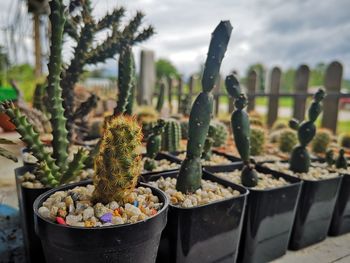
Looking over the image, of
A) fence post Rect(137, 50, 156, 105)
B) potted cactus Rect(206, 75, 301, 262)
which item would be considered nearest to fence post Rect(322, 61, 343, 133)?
potted cactus Rect(206, 75, 301, 262)

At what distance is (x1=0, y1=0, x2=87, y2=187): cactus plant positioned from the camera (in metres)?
1.61

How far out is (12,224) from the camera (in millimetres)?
2117

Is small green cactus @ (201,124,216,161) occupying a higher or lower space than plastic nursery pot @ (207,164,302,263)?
higher

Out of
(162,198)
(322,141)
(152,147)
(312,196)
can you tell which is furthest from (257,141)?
(162,198)

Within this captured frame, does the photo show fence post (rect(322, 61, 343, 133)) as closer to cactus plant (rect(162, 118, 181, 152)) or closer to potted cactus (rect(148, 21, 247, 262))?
cactus plant (rect(162, 118, 181, 152))

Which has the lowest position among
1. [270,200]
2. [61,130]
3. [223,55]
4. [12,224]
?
[12,224]

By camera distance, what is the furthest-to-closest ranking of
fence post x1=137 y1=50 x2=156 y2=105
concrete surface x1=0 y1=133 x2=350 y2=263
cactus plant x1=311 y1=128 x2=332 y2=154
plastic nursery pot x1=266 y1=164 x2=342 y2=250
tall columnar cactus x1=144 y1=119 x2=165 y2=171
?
fence post x1=137 y1=50 x2=156 y2=105 → cactus plant x1=311 y1=128 x2=332 y2=154 → tall columnar cactus x1=144 y1=119 x2=165 y2=171 → plastic nursery pot x1=266 y1=164 x2=342 y2=250 → concrete surface x1=0 y1=133 x2=350 y2=263

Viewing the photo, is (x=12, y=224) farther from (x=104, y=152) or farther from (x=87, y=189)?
(x=104, y=152)

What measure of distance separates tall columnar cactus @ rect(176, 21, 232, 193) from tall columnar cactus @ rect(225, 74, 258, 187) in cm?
33

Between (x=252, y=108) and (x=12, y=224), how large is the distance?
4.82 m

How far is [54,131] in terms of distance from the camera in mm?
1802

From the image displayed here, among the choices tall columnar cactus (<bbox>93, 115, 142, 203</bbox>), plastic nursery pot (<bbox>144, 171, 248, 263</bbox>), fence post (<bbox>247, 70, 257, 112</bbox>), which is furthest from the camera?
fence post (<bbox>247, 70, 257, 112</bbox>)

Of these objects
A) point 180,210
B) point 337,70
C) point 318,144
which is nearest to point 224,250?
point 180,210

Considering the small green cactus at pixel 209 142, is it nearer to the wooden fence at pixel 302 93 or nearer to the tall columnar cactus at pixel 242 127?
the tall columnar cactus at pixel 242 127
